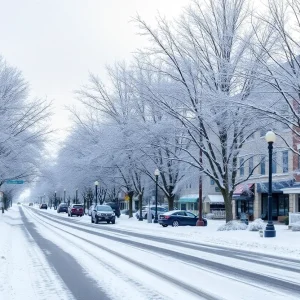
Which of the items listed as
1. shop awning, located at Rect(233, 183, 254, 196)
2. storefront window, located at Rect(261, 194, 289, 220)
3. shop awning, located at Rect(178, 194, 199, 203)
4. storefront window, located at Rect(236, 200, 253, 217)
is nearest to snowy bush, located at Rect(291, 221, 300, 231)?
storefront window, located at Rect(261, 194, 289, 220)

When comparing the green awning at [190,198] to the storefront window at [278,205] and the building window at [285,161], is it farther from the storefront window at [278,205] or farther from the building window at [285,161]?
the building window at [285,161]

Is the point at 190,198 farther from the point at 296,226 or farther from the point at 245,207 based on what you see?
the point at 296,226

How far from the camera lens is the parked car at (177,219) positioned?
122 feet

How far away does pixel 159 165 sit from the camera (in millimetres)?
39125

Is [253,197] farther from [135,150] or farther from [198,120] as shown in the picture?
[198,120]

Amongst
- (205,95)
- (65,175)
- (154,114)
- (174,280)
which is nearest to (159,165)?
(154,114)

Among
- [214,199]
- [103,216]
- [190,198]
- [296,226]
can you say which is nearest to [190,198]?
[190,198]

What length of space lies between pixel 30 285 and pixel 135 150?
25.1 meters

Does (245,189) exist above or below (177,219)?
above

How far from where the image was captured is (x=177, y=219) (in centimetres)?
3753

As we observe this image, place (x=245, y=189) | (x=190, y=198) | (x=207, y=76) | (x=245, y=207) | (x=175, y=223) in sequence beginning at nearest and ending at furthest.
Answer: (x=207, y=76) < (x=175, y=223) < (x=245, y=189) < (x=245, y=207) < (x=190, y=198)

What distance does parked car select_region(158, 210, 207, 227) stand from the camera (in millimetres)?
37247

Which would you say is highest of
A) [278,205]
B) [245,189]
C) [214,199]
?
[245,189]

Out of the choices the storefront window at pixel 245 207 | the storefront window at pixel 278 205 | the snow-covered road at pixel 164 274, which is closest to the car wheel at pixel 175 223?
the storefront window at pixel 278 205
